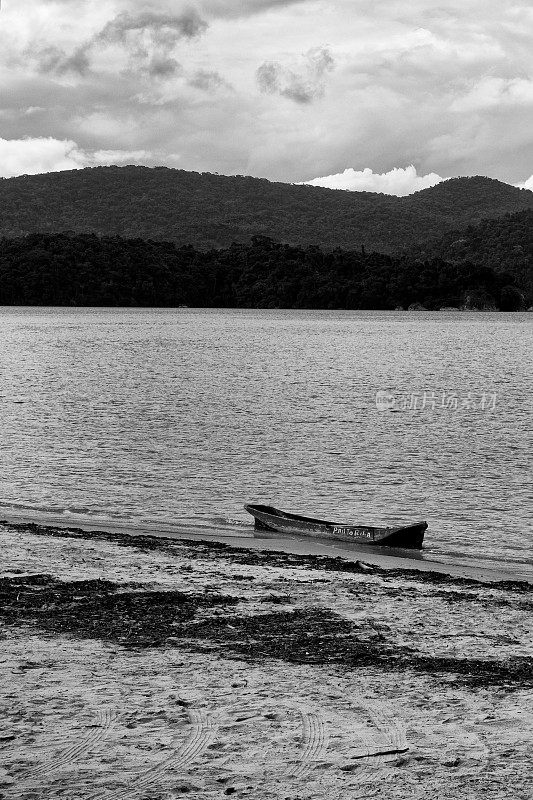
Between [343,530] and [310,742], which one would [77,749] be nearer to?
[310,742]

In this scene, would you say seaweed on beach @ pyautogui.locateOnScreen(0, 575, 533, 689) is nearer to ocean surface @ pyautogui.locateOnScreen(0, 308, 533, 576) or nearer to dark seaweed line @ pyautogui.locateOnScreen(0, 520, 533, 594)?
dark seaweed line @ pyautogui.locateOnScreen(0, 520, 533, 594)

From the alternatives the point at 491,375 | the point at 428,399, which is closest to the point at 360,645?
the point at 428,399

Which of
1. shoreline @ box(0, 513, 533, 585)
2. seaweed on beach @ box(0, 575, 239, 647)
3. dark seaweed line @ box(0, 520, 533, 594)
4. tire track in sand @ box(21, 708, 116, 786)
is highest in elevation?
tire track in sand @ box(21, 708, 116, 786)

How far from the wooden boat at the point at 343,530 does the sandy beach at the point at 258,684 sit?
3.25 m

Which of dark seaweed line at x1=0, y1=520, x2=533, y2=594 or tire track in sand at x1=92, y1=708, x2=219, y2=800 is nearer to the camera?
tire track in sand at x1=92, y1=708, x2=219, y2=800

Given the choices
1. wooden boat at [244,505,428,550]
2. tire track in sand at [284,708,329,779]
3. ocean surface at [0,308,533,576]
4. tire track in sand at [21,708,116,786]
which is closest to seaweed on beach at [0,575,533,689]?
tire track in sand at [284,708,329,779]

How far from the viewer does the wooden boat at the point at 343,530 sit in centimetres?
1845

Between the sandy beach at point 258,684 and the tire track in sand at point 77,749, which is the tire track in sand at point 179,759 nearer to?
the sandy beach at point 258,684

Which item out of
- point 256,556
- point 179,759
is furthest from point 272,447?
point 179,759

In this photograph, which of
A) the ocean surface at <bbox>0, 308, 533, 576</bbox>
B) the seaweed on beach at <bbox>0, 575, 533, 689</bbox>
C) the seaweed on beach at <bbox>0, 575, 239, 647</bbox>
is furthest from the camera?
the ocean surface at <bbox>0, 308, 533, 576</bbox>

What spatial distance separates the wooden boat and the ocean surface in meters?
0.60

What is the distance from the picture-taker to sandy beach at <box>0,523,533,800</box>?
7426 millimetres

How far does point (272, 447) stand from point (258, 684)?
83.2 ft

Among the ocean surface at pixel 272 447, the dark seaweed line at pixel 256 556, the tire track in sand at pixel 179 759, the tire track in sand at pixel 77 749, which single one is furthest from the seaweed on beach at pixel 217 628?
the ocean surface at pixel 272 447
